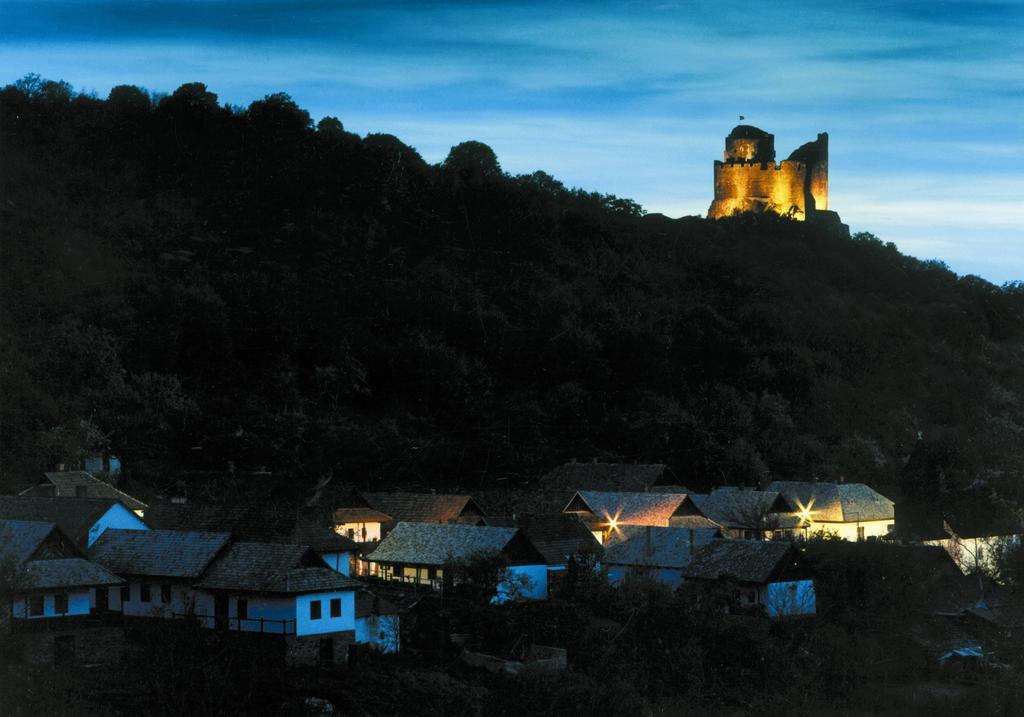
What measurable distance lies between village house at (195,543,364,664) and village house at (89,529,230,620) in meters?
0.70

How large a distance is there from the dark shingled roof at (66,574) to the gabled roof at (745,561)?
14.9 metres

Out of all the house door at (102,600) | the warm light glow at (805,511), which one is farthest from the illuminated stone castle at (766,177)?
the house door at (102,600)

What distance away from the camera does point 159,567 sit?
31.2 m

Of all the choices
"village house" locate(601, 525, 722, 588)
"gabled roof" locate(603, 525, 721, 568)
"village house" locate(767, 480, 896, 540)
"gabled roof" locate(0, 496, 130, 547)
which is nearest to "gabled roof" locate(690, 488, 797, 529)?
"village house" locate(767, 480, 896, 540)

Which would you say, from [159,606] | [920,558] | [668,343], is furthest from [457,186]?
[159,606]

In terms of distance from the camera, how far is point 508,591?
34.0 meters

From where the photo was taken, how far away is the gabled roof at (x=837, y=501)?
1855 inches

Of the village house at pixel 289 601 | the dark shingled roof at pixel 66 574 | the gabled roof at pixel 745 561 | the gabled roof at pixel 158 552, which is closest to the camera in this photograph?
the dark shingled roof at pixel 66 574

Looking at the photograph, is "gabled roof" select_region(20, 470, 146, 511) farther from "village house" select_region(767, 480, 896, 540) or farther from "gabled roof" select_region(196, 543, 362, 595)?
"village house" select_region(767, 480, 896, 540)

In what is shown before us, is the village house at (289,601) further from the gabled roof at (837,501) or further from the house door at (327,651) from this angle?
the gabled roof at (837,501)

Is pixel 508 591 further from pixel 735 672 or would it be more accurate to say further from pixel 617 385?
pixel 617 385

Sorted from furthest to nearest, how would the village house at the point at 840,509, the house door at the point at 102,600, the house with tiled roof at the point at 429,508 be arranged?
the village house at the point at 840,509 → the house with tiled roof at the point at 429,508 → the house door at the point at 102,600

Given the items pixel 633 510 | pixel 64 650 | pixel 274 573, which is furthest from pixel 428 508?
pixel 64 650

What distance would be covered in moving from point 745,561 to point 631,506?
32.7 ft
